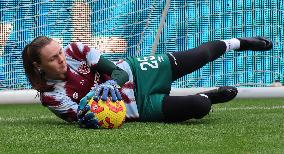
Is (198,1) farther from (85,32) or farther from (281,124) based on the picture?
(281,124)

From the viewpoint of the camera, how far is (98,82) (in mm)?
3535

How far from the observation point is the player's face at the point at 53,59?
3363 millimetres

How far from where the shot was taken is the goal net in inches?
234

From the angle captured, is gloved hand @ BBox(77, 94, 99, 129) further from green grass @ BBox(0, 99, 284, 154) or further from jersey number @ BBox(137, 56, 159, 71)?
jersey number @ BBox(137, 56, 159, 71)

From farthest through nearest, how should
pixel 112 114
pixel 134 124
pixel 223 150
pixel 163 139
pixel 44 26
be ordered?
pixel 44 26, pixel 134 124, pixel 112 114, pixel 163 139, pixel 223 150

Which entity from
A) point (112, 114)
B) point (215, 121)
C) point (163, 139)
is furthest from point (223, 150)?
point (215, 121)

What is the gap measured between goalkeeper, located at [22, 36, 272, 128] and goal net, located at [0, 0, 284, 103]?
6.79 feet

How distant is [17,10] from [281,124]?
3.23m

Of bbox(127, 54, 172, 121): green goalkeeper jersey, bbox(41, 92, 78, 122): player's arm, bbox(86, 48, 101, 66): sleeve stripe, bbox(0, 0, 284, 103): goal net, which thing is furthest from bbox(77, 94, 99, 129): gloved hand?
bbox(0, 0, 284, 103): goal net

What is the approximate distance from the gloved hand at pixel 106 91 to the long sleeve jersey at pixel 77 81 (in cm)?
13

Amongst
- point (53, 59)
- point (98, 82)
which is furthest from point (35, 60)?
point (98, 82)

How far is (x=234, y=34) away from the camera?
20.6ft

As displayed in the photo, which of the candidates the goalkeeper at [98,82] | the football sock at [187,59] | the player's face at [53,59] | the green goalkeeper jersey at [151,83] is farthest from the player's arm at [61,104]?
the football sock at [187,59]

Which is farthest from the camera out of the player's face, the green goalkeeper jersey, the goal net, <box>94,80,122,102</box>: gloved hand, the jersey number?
the goal net
